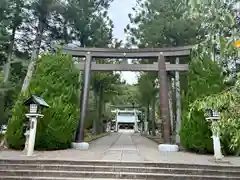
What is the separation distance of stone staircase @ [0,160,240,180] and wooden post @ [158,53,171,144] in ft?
11.4

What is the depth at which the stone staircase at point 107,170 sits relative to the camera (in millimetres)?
5484

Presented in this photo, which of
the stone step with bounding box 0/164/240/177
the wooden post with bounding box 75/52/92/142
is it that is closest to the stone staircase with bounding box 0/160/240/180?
the stone step with bounding box 0/164/240/177

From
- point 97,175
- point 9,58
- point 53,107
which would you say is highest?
point 9,58

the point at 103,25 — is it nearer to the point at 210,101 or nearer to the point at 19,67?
the point at 19,67

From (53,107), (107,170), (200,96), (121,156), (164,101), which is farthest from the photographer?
(164,101)

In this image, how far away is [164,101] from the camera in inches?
383

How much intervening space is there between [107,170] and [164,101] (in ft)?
15.8

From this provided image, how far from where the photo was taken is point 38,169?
19.0ft

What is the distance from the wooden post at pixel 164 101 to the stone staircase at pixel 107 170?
3.49 meters

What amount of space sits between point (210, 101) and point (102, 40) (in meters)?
11.2

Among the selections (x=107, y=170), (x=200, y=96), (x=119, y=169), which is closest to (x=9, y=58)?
(x=107, y=170)

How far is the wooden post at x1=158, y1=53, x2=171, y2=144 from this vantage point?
30.7ft

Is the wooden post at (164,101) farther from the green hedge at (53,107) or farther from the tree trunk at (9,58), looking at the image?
the tree trunk at (9,58)

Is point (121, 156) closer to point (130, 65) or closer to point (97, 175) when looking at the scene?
point (97, 175)
